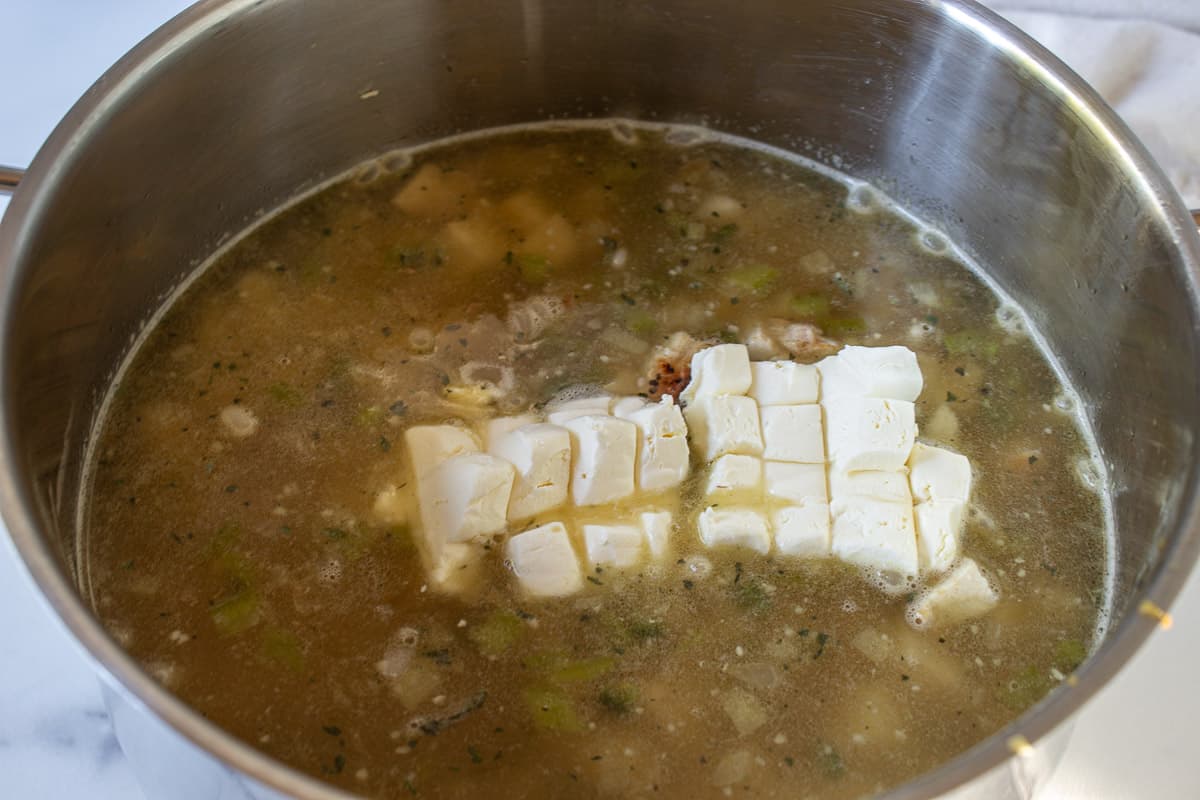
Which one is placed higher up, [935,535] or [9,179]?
[9,179]

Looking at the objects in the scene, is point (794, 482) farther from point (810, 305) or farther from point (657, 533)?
point (810, 305)

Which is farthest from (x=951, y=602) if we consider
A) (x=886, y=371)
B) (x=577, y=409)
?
(x=577, y=409)

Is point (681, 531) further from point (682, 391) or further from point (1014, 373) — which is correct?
point (1014, 373)

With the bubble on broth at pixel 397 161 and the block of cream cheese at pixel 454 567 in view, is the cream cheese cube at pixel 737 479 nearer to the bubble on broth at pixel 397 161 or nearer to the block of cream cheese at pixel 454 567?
the block of cream cheese at pixel 454 567

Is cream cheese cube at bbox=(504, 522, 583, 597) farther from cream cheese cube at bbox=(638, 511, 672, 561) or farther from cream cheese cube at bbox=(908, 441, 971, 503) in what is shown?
cream cheese cube at bbox=(908, 441, 971, 503)

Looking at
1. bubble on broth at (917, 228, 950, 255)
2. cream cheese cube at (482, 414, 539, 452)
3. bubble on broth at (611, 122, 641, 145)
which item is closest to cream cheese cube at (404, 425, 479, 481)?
cream cheese cube at (482, 414, 539, 452)

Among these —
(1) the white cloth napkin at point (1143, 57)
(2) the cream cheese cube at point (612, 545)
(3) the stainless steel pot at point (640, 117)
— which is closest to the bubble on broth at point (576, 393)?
(2) the cream cheese cube at point (612, 545)

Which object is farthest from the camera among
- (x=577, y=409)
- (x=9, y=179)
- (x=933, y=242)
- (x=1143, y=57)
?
(x=1143, y=57)
